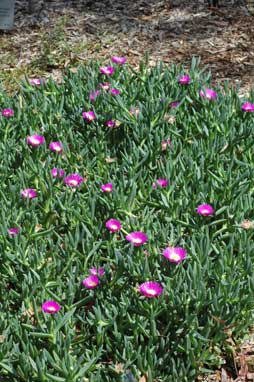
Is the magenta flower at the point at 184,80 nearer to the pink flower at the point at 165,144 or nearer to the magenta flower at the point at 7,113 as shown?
the pink flower at the point at 165,144

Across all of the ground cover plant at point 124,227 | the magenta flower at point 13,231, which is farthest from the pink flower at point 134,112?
the magenta flower at point 13,231

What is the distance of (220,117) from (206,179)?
14.9 inches

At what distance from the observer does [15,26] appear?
17.7ft

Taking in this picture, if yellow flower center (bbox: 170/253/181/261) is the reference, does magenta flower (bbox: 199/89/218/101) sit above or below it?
below

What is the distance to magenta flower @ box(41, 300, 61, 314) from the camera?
247 centimetres

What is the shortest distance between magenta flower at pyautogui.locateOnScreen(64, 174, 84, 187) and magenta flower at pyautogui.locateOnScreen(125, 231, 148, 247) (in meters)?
0.49

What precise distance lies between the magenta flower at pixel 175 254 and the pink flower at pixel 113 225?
10.5 inches

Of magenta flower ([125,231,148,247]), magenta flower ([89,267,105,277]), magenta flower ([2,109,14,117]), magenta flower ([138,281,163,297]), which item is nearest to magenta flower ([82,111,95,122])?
magenta flower ([2,109,14,117])

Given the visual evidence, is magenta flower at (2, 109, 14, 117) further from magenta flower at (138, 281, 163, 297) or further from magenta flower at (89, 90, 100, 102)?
magenta flower at (138, 281, 163, 297)

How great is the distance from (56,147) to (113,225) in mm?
725

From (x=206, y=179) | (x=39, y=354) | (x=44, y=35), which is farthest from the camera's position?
(x=44, y=35)

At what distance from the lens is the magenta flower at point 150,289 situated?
2480 mm

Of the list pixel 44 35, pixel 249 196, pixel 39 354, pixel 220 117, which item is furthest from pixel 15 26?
pixel 39 354

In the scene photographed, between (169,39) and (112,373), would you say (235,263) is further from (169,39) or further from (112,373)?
(169,39)
